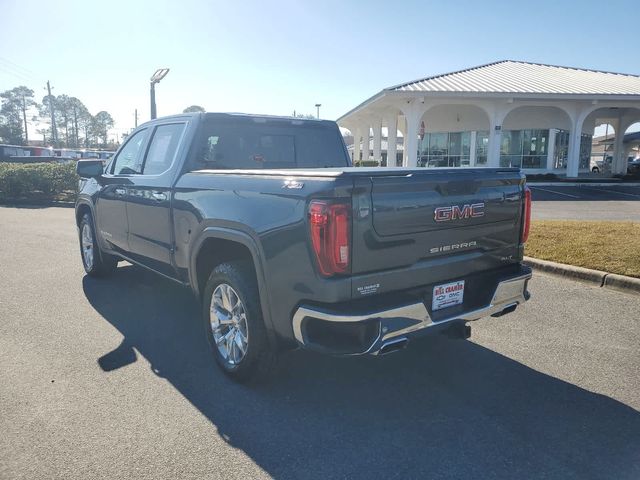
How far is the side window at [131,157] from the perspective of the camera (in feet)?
17.4

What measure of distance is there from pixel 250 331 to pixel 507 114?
1015 inches

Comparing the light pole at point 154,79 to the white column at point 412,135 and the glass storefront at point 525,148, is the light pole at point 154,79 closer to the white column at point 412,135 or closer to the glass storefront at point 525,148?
the white column at point 412,135

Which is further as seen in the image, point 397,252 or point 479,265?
point 479,265

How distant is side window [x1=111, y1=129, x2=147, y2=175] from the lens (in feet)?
17.4

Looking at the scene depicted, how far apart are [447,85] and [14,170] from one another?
60.6 ft

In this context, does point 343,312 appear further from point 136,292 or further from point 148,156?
point 136,292

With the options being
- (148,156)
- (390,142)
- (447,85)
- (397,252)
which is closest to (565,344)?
(397,252)

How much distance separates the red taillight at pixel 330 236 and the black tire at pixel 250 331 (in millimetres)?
754

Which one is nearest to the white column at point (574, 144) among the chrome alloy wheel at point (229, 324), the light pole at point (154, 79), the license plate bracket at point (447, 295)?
the light pole at point (154, 79)

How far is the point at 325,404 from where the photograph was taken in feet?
11.1

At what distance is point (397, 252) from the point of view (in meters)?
3.06

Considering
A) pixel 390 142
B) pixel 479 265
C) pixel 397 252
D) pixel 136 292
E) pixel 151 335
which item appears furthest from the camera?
pixel 390 142

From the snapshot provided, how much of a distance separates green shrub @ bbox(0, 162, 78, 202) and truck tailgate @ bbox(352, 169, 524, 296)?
17.1m

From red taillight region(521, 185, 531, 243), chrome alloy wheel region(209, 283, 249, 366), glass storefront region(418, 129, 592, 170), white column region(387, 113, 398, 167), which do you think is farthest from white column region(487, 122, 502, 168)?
chrome alloy wheel region(209, 283, 249, 366)
